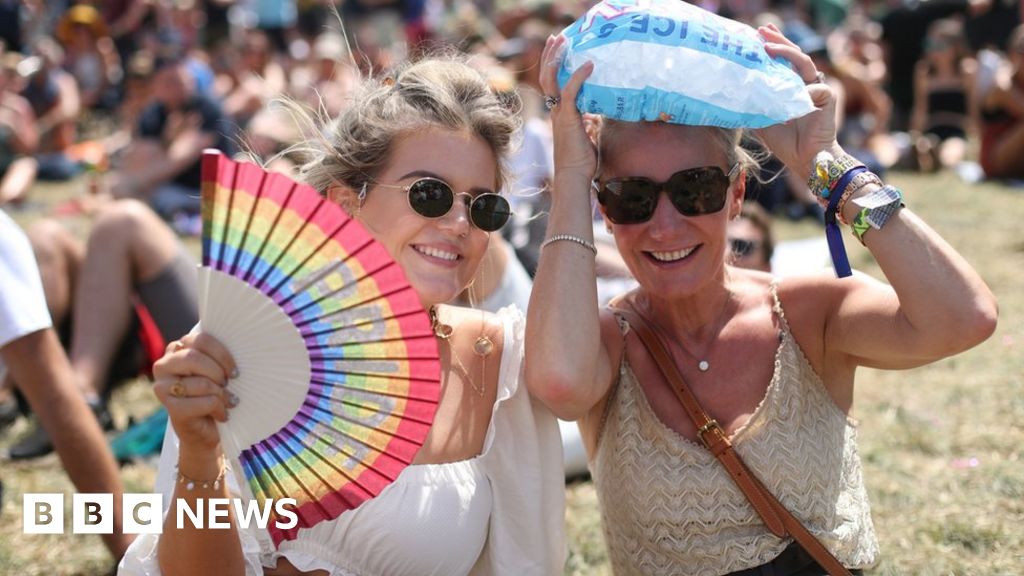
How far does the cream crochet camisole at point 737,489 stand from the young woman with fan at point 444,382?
8.1 inches

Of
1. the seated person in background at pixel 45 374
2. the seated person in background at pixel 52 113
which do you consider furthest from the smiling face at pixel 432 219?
the seated person in background at pixel 52 113

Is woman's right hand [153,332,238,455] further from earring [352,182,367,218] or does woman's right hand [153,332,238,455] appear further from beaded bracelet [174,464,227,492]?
earring [352,182,367,218]

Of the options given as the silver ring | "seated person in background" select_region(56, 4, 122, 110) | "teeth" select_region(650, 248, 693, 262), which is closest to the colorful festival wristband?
"teeth" select_region(650, 248, 693, 262)

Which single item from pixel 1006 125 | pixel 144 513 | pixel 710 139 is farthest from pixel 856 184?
pixel 1006 125

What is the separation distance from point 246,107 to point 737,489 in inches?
371

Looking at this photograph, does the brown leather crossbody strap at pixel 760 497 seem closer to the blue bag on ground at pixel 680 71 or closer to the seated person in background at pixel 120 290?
the blue bag on ground at pixel 680 71

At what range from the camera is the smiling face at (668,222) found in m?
2.54

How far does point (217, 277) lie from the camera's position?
1.93 meters

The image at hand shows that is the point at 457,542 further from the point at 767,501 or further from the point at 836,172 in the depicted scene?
the point at 836,172

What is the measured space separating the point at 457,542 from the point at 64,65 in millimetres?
13956

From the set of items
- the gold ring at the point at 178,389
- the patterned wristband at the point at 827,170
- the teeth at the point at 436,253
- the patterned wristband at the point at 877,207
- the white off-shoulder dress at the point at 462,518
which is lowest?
the white off-shoulder dress at the point at 462,518

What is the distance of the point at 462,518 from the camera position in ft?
8.39

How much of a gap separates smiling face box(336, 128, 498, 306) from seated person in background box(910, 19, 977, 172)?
33.6 feet

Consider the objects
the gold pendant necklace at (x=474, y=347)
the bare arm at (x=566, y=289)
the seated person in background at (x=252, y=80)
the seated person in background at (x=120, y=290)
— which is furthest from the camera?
the seated person in background at (x=252, y=80)
